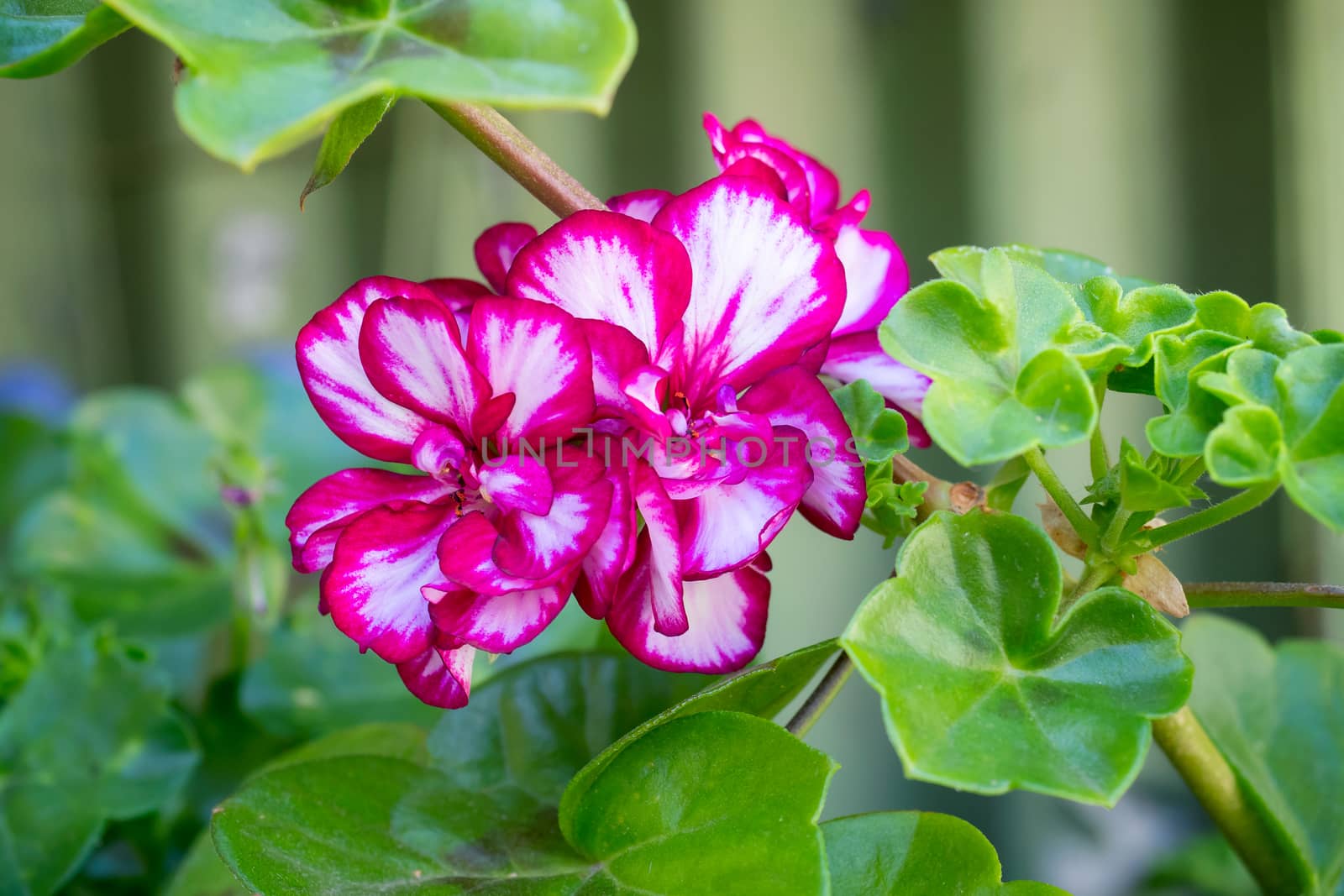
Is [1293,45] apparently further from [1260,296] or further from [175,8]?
[175,8]

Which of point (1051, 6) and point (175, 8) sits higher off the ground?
point (175, 8)

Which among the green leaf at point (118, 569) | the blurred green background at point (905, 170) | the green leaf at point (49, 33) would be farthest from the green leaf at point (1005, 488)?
the blurred green background at point (905, 170)

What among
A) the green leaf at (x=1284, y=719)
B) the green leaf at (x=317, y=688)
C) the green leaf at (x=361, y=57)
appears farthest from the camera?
the green leaf at (x=317, y=688)

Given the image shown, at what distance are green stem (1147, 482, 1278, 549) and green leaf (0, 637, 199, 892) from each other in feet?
1.31

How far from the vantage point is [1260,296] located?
1059 millimetres

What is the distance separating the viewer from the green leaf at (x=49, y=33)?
271mm

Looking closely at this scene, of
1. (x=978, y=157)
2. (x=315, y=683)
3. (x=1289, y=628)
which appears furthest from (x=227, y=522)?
(x=1289, y=628)

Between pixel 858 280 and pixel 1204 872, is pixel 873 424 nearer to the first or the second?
pixel 858 280

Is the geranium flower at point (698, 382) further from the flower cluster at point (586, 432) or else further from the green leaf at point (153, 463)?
the green leaf at point (153, 463)

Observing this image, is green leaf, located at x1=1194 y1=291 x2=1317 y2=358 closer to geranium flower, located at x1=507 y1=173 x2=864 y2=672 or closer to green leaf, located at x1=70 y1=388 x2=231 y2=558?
geranium flower, located at x1=507 y1=173 x2=864 y2=672

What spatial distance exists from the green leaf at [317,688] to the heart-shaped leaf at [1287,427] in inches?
15.2

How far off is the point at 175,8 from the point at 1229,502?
0.89 feet

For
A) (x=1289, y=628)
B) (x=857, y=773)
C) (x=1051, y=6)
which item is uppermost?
(x=1051, y=6)

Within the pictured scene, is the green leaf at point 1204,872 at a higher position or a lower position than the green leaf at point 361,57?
lower
